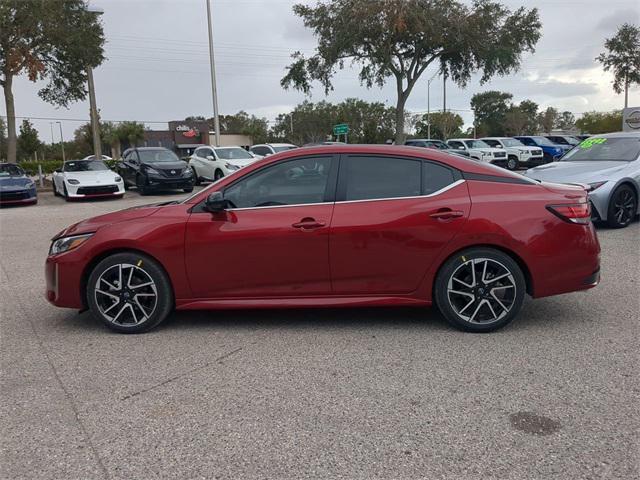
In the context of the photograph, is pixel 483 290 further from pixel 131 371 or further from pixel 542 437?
pixel 131 371

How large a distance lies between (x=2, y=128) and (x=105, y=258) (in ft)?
230

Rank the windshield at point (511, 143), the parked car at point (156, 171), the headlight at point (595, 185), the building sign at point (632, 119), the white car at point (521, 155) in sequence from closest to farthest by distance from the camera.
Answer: the headlight at point (595, 185)
the parked car at point (156, 171)
the building sign at point (632, 119)
the white car at point (521, 155)
the windshield at point (511, 143)

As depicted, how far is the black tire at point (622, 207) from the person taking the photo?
9102mm

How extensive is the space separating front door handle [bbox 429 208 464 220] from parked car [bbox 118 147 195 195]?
15718 mm

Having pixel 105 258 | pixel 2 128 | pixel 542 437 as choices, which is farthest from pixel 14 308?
pixel 2 128

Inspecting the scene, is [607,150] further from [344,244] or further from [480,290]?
[344,244]

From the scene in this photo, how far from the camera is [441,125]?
7138cm

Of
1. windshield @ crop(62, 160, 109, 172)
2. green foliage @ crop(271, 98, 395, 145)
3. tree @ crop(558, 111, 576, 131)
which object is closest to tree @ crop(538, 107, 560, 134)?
tree @ crop(558, 111, 576, 131)

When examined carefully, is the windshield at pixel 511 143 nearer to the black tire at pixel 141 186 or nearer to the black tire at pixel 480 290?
the black tire at pixel 141 186

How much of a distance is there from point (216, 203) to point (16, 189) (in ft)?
46.6

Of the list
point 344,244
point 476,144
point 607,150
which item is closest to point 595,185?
point 607,150

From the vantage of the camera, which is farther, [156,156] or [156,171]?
[156,156]

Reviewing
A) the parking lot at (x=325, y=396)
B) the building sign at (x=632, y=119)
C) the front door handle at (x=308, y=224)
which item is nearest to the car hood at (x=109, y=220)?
the parking lot at (x=325, y=396)

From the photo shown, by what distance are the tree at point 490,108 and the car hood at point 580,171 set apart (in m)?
79.3
